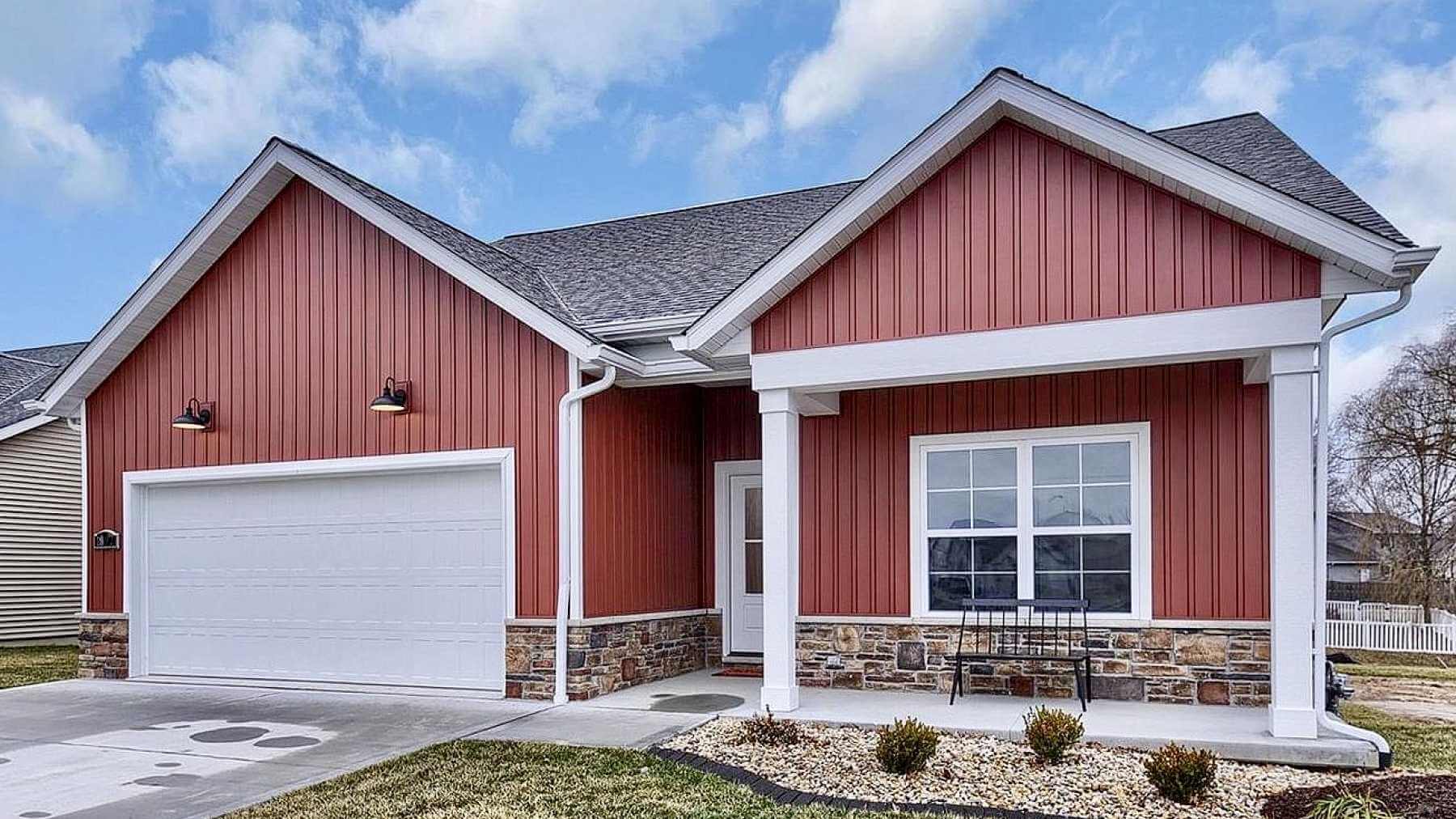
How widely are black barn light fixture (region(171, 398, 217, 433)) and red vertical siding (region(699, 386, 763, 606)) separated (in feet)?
15.9

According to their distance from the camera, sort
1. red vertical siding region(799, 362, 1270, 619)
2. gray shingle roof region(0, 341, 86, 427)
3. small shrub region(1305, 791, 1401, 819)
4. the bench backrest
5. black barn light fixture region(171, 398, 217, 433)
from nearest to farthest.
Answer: small shrub region(1305, 791, 1401, 819), red vertical siding region(799, 362, 1270, 619), the bench backrest, black barn light fixture region(171, 398, 217, 433), gray shingle roof region(0, 341, 86, 427)

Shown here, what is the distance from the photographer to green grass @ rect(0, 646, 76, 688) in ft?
36.8

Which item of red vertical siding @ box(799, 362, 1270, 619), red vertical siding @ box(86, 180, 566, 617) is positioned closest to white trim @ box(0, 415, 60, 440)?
red vertical siding @ box(86, 180, 566, 617)

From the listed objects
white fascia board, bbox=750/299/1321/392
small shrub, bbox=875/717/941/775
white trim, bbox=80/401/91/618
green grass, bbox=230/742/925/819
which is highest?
white fascia board, bbox=750/299/1321/392

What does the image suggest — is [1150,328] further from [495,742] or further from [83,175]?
[83,175]

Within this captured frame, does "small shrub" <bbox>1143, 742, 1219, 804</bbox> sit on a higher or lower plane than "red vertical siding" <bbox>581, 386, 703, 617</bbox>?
lower

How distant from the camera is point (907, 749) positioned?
235 inches

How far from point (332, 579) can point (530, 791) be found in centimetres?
493

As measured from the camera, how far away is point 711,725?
740 cm

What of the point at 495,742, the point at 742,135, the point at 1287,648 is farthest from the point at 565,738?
the point at 742,135

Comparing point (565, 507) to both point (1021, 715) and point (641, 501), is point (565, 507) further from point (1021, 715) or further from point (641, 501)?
point (1021, 715)

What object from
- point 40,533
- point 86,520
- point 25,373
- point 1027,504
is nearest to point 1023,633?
point 1027,504

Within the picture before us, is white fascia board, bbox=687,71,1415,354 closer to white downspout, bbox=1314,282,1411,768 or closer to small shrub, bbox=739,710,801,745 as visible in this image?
white downspout, bbox=1314,282,1411,768

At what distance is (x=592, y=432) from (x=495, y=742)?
2.94 metres
